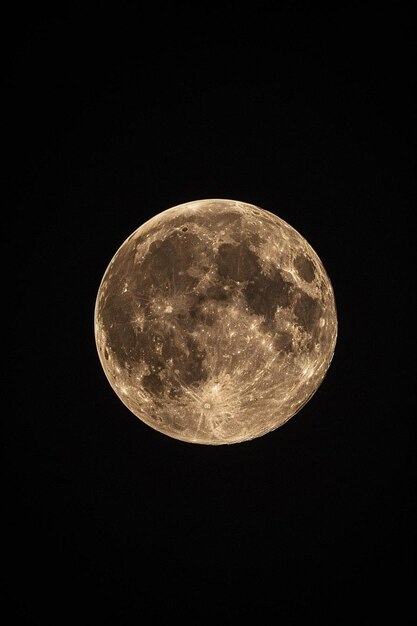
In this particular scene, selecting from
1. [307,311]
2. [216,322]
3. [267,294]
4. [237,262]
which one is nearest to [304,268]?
[307,311]

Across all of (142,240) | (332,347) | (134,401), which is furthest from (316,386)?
(142,240)

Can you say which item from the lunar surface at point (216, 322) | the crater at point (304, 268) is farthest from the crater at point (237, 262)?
the crater at point (304, 268)

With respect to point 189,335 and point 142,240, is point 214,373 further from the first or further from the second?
point 142,240

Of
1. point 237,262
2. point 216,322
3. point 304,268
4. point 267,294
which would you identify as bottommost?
point 216,322

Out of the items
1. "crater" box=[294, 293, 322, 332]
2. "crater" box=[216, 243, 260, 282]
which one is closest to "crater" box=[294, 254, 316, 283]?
"crater" box=[294, 293, 322, 332]

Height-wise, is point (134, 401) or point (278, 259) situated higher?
point (278, 259)

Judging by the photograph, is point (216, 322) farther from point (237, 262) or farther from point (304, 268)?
point (304, 268)

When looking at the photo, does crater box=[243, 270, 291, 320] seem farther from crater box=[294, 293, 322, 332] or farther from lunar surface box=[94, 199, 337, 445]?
crater box=[294, 293, 322, 332]

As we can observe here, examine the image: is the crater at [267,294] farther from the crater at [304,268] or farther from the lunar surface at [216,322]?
the crater at [304,268]
